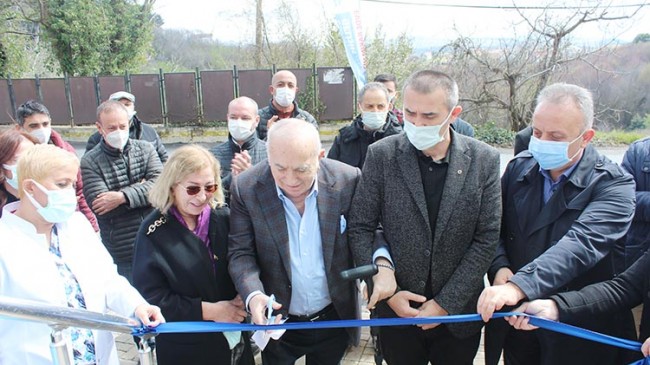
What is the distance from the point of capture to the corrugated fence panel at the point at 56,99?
1675 centimetres

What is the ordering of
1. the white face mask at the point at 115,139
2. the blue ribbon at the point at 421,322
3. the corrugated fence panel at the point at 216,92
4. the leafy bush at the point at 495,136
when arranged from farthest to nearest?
the corrugated fence panel at the point at 216,92 < the leafy bush at the point at 495,136 < the white face mask at the point at 115,139 < the blue ribbon at the point at 421,322

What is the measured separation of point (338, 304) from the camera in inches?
104

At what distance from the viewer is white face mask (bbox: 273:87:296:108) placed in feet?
17.6

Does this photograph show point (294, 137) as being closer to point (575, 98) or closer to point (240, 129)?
point (575, 98)

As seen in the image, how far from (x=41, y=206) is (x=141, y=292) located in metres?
0.67

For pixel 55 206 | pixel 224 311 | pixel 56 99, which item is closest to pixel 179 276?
pixel 224 311

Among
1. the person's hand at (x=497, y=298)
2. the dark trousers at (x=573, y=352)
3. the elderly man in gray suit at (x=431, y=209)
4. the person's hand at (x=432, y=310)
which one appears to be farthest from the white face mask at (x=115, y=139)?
the dark trousers at (x=573, y=352)

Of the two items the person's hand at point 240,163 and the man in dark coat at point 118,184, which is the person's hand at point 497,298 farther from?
the man in dark coat at point 118,184

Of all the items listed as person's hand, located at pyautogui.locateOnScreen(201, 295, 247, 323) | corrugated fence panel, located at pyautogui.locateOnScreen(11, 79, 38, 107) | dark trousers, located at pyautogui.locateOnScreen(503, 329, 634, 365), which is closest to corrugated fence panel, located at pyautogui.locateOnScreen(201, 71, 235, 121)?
corrugated fence panel, located at pyautogui.locateOnScreen(11, 79, 38, 107)

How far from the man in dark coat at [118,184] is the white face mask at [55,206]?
1485 mm

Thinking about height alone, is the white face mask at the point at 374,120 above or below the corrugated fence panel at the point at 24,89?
below

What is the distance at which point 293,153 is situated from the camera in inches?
91.5

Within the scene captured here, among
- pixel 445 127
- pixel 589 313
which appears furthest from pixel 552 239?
pixel 445 127

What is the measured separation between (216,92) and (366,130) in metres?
12.9
